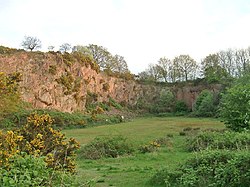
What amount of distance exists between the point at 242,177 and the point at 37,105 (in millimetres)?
36018

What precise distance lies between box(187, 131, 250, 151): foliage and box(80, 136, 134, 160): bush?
3676 millimetres

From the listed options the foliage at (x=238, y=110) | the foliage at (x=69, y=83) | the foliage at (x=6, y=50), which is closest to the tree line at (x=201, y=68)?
the foliage at (x=69, y=83)

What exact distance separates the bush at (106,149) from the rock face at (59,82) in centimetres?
1879

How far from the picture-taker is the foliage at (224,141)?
41.9 feet

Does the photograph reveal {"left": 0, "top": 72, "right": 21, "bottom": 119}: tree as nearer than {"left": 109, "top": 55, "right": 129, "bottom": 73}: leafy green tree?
Yes

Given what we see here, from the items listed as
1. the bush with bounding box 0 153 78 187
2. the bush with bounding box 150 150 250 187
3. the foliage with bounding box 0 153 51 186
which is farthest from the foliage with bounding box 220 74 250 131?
the foliage with bounding box 0 153 51 186

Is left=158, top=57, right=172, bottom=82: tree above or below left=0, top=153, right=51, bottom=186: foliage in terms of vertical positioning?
above

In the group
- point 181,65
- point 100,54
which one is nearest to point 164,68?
point 181,65

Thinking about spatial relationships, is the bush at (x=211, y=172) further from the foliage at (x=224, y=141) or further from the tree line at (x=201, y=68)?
the tree line at (x=201, y=68)

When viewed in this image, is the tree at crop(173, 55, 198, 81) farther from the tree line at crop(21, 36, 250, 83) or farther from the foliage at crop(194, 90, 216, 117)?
the foliage at crop(194, 90, 216, 117)

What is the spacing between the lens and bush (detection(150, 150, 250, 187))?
305 inches

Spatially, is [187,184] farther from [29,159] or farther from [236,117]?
[236,117]

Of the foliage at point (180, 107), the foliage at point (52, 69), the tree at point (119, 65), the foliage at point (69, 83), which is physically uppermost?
the tree at point (119, 65)

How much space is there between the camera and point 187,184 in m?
8.46
